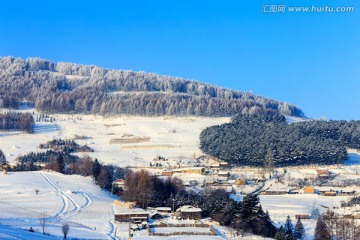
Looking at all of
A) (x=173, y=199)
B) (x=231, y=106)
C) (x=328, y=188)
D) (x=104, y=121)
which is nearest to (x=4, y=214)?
(x=173, y=199)

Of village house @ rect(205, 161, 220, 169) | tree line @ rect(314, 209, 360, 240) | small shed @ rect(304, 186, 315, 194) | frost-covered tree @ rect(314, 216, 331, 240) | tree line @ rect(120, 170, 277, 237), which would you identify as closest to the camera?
frost-covered tree @ rect(314, 216, 331, 240)

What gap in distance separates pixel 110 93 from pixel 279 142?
1707 inches

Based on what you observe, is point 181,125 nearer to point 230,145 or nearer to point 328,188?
point 230,145

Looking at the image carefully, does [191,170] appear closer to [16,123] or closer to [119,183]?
[119,183]

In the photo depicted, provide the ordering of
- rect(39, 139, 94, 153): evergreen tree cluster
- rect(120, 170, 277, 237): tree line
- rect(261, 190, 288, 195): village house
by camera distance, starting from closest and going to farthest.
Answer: rect(120, 170, 277, 237): tree line
rect(261, 190, 288, 195): village house
rect(39, 139, 94, 153): evergreen tree cluster

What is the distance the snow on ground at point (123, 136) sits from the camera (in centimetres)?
5012

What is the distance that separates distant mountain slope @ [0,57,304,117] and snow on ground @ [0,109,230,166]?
3.96 m

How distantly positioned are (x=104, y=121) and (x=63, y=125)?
624 centimetres

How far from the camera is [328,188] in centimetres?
3953

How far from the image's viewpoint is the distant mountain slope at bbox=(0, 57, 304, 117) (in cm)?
7738

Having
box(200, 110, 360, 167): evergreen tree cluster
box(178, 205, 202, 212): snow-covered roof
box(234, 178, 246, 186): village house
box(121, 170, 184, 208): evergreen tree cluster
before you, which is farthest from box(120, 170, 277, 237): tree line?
box(200, 110, 360, 167): evergreen tree cluster

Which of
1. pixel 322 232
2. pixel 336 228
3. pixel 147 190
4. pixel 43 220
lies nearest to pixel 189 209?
pixel 147 190

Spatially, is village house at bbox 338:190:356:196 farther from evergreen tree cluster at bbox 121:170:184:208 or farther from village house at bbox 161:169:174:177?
village house at bbox 161:169:174:177

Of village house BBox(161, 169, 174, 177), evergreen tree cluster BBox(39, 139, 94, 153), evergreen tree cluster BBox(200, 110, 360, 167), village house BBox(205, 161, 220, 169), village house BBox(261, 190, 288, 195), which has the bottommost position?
village house BBox(261, 190, 288, 195)
